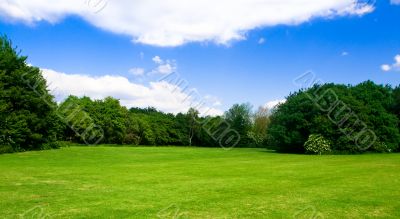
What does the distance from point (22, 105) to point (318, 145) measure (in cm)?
3828

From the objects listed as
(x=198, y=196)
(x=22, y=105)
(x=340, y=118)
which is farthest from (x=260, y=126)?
(x=198, y=196)

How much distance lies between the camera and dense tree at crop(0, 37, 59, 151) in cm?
4419

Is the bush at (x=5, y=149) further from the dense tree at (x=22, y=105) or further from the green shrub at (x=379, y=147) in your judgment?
the green shrub at (x=379, y=147)

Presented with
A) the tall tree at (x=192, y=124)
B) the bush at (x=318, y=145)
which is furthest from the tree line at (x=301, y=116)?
the tall tree at (x=192, y=124)

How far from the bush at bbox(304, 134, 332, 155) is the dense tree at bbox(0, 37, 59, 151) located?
112 ft

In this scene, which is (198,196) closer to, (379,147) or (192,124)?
(379,147)

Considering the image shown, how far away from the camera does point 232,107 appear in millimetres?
109562

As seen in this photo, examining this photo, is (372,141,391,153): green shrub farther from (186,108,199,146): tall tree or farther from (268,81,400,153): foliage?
(186,108,199,146): tall tree

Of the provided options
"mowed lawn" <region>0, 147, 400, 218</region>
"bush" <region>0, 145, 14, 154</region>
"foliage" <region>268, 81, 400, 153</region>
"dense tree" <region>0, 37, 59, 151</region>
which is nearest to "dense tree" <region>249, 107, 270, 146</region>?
"foliage" <region>268, 81, 400, 153</region>

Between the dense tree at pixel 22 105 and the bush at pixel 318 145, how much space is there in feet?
112

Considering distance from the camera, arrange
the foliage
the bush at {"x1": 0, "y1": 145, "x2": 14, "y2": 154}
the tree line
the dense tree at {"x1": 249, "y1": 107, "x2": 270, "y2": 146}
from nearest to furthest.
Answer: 1. the bush at {"x1": 0, "y1": 145, "x2": 14, "y2": 154}
2. the tree line
3. the foliage
4. the dense tree at {"x1": 249, "y1": 107, "x2": 270, "y2": 146}

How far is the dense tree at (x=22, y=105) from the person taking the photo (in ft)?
145

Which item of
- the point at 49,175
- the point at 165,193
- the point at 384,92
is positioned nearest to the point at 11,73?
the point at 49,175

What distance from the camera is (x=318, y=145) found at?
2089 inches
